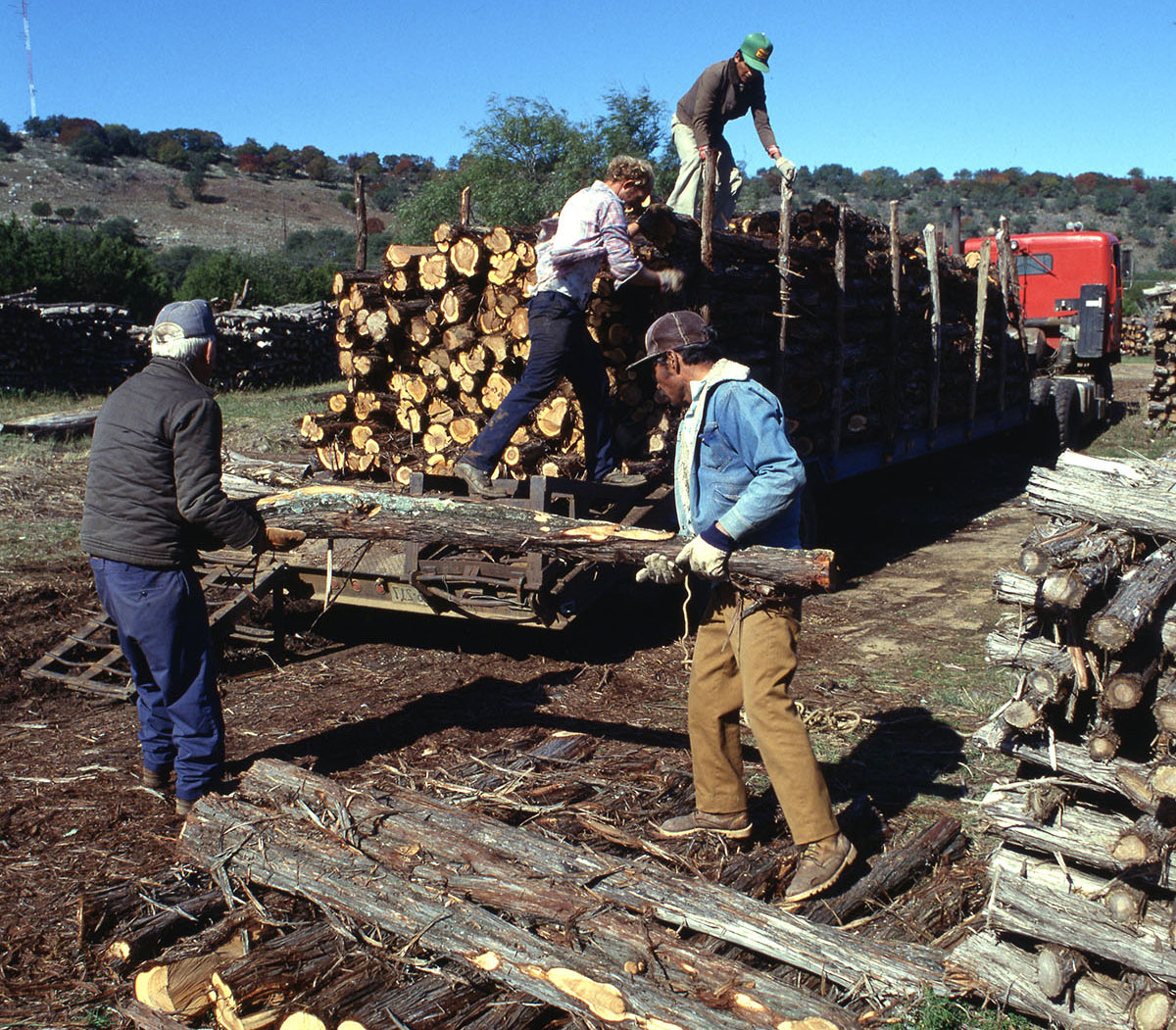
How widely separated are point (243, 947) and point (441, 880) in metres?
0.67

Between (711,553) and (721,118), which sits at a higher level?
(721,118)

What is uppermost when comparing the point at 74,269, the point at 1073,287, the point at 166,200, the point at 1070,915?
the point at 166,200

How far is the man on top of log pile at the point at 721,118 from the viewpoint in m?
8.67

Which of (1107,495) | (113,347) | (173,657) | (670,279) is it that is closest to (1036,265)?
(670,279)

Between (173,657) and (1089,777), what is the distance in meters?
3.42

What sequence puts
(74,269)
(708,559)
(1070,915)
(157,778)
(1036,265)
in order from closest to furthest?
(1070,915)
(708,559)
(157,778)
(1036,265)
(74,269)

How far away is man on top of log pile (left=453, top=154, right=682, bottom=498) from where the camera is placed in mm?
5992

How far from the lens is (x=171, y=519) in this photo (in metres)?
4.23

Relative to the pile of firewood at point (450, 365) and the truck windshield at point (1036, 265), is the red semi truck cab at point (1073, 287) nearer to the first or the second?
the truck windshield at point (1036, 265)

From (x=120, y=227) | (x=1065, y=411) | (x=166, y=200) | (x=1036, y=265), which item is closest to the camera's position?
(x=1065, y=411)

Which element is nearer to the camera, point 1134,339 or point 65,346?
point 65,346

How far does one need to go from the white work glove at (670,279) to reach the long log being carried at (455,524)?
255 centimetres

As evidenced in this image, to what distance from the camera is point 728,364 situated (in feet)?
13.3

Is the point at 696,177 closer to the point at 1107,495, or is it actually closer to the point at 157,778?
the point at 1107,495
